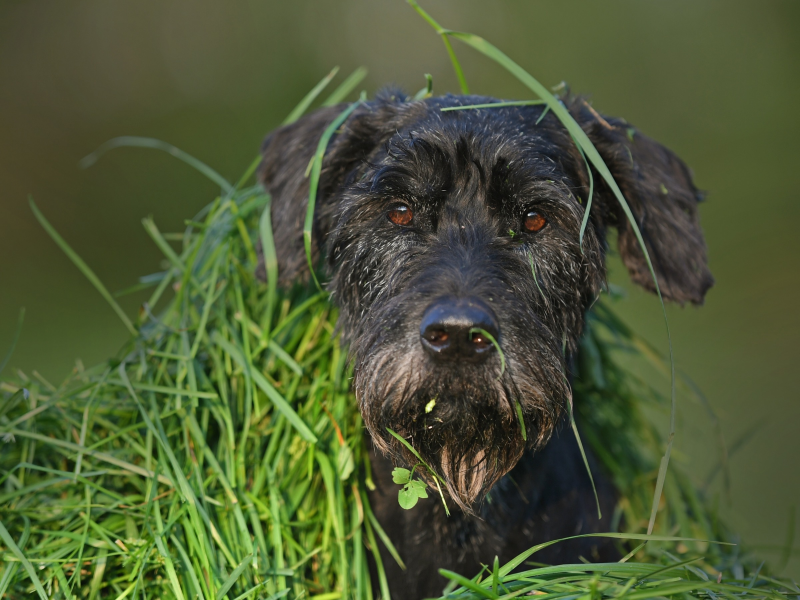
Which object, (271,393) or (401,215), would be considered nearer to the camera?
(401,215)

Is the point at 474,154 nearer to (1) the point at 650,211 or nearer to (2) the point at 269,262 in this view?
(1) the point at 650,211

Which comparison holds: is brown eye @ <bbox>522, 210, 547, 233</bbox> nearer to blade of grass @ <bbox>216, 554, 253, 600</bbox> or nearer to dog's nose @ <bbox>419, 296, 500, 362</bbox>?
dog's nose @ <bbox>419, 296, 500, 362</bbox>

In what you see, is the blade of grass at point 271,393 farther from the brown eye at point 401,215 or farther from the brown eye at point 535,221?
→ the brown eye at point 535,221

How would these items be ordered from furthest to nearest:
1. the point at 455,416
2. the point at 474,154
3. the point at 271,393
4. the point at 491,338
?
1. the point at 271,393
2. the point at 474,154
3. the point at 455,416
4. the point at 491,338

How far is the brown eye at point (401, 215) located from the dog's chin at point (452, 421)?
58 cm

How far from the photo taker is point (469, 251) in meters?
2.59

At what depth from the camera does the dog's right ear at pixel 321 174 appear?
307 cm

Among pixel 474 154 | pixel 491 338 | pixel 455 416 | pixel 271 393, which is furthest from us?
pixel 271 393

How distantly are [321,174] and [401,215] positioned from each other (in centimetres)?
48

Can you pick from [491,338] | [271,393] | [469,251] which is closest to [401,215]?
[469,251]

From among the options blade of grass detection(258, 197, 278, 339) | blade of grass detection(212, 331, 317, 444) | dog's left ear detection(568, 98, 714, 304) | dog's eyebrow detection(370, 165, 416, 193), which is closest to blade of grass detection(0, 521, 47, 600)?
blade of grass detection(212, 331, 317, 444)

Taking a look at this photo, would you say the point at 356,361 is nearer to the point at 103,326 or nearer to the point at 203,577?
the point at 203,577

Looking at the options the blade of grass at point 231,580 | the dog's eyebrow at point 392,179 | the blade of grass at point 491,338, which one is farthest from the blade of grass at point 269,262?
the blade of grass at point 491,338

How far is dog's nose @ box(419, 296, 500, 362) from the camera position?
7.34ft
